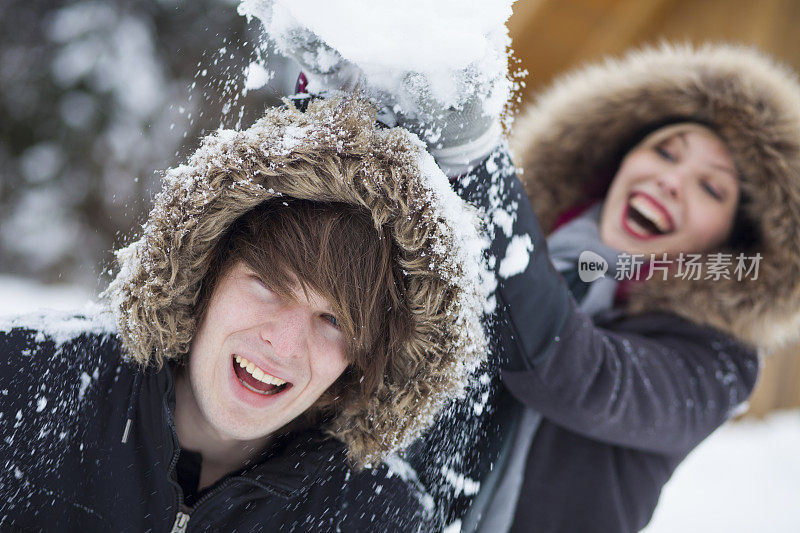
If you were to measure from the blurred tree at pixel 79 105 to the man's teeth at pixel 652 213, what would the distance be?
1.63 m

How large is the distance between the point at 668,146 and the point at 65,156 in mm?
2909

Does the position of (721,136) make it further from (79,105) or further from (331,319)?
(79,105)

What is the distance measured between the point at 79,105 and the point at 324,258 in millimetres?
2437

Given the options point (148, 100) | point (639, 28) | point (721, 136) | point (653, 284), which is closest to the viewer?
point (653, 284)

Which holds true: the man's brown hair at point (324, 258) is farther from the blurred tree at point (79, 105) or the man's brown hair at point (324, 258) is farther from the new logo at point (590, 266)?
the blurred tree at point (79, 105)

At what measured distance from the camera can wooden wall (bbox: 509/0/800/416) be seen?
3438 millimetres

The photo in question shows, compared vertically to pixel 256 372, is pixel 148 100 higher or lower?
higher

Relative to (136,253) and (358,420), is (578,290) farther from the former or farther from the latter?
(136,253)

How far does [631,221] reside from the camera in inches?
71.8

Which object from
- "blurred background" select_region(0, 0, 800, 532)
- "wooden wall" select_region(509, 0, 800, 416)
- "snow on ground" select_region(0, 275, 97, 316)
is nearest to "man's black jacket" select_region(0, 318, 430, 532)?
"blurred background" select_region(0, 0, 800, 532)

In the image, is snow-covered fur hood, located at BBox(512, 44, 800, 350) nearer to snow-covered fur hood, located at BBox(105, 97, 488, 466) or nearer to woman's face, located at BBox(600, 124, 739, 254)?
woman's face, located at BBox(600, 124, 739, 254)

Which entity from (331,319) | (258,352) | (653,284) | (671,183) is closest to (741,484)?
(653,284)

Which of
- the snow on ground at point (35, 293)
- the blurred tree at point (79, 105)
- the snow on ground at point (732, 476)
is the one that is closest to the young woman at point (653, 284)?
the blurred tree at point (79, 105)

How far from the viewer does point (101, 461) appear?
114 cm
